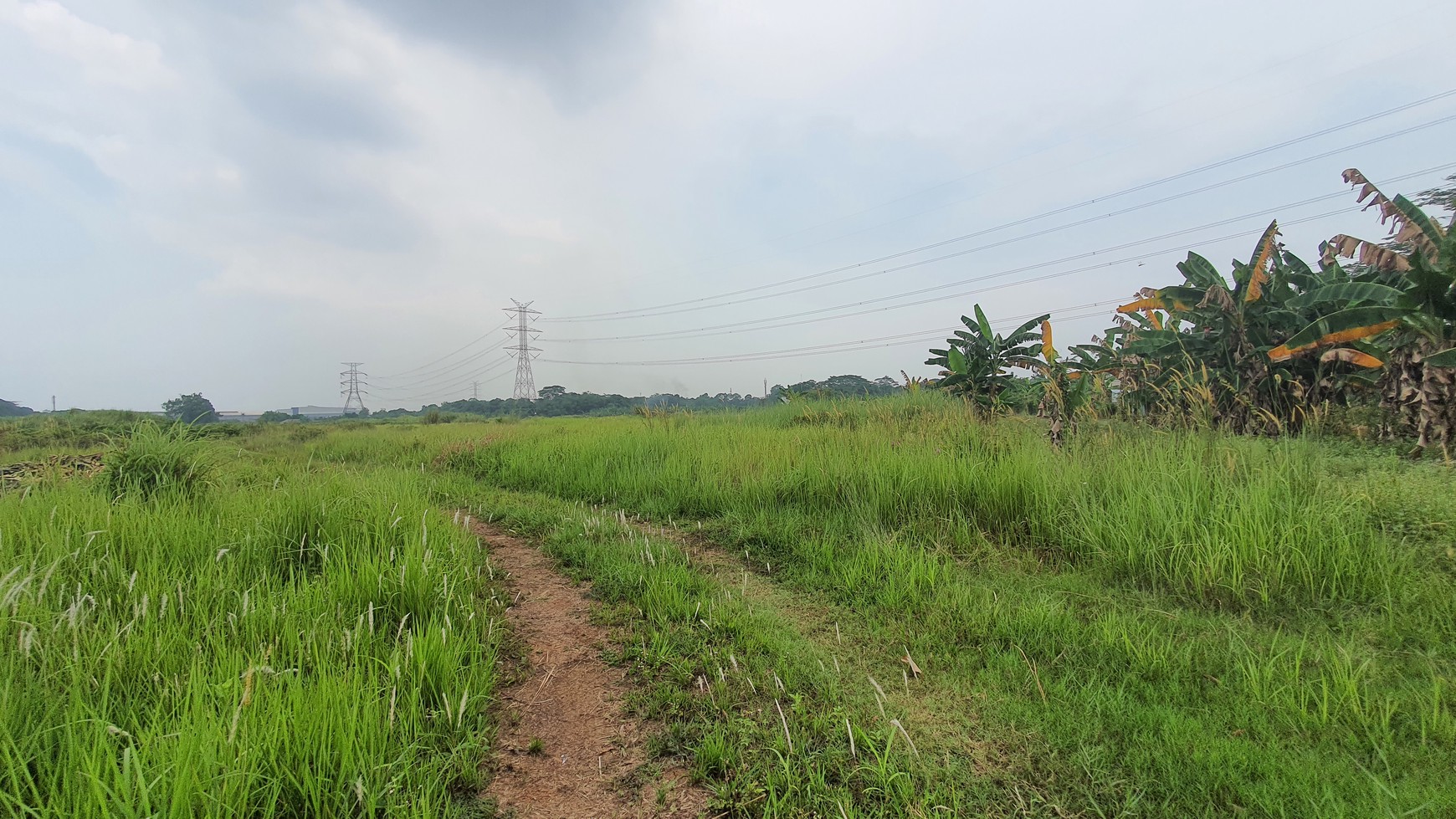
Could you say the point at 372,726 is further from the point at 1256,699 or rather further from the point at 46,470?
the point at 46,470

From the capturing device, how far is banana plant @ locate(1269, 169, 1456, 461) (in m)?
4.60

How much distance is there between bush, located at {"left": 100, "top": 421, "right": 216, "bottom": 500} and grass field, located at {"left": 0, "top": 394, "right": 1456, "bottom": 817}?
0.15m

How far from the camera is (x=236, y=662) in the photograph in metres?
1.96

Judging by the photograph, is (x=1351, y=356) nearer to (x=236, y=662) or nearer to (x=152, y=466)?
(x=236, y=662)

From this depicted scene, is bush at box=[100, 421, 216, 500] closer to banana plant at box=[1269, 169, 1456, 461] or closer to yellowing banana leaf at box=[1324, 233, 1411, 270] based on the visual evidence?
banana plant at box=[1269, 169, 1456, 461]

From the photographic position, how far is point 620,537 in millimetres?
4664

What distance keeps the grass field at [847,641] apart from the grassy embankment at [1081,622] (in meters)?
0.02

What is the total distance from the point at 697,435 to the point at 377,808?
7364mm

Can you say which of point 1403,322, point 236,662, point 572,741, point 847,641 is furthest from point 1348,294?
point 236,662

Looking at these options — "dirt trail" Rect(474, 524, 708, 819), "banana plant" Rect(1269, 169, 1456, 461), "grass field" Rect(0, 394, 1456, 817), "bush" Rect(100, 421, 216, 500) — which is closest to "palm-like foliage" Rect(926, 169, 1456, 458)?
"banana plant" Rect(1269, 169, 1456, 461)

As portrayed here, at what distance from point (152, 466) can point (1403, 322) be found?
37.8ft

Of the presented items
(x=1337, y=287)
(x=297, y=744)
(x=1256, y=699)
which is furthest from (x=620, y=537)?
(x=1337, y=287)

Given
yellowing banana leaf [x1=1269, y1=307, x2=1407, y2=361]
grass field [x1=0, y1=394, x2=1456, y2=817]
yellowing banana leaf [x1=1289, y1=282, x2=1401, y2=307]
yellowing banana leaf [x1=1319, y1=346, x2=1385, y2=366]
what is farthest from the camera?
yellowing banana leaf [x1=1289, y1=282, x2=1401, y2=307]

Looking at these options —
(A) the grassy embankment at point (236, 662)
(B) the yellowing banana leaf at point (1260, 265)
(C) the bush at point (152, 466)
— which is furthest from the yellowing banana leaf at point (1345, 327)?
(C) the bush at point (152, 466)
